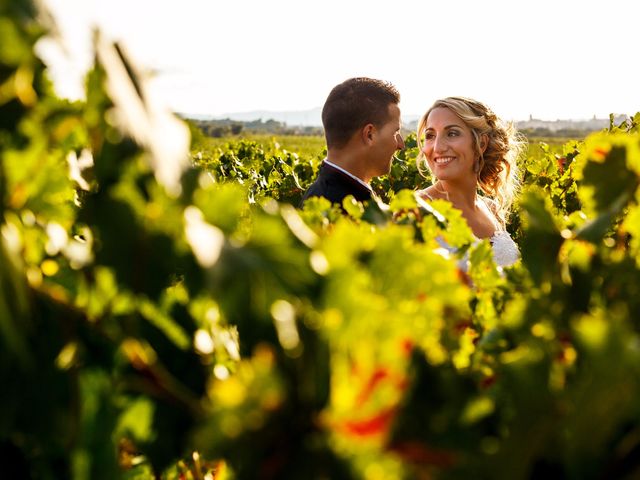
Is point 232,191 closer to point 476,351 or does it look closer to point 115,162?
point 115,162

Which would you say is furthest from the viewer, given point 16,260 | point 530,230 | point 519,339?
point 530,230

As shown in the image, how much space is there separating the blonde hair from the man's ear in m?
0.64

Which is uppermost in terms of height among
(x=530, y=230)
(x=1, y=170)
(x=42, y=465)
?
(x=1, y=170)

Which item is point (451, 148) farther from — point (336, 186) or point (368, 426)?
point (368, 426)

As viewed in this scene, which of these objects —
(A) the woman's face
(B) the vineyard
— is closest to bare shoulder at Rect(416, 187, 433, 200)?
(A) the woman's face

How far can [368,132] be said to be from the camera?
5.89 meters

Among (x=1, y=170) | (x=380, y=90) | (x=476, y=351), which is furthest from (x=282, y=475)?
(x=380, y=90)

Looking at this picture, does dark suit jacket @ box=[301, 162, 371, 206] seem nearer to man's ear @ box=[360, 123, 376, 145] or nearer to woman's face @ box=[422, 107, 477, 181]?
man's ear @ box=[360, 123, 376, 145]

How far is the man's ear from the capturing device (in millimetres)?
5879

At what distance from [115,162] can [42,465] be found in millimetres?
400

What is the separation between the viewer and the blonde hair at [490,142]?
593 centimetres

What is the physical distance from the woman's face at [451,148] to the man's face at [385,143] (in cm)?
39

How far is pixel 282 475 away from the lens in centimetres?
61

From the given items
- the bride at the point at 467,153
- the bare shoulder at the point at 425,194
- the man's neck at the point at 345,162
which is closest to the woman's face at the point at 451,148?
the bride at the point at 467,153
